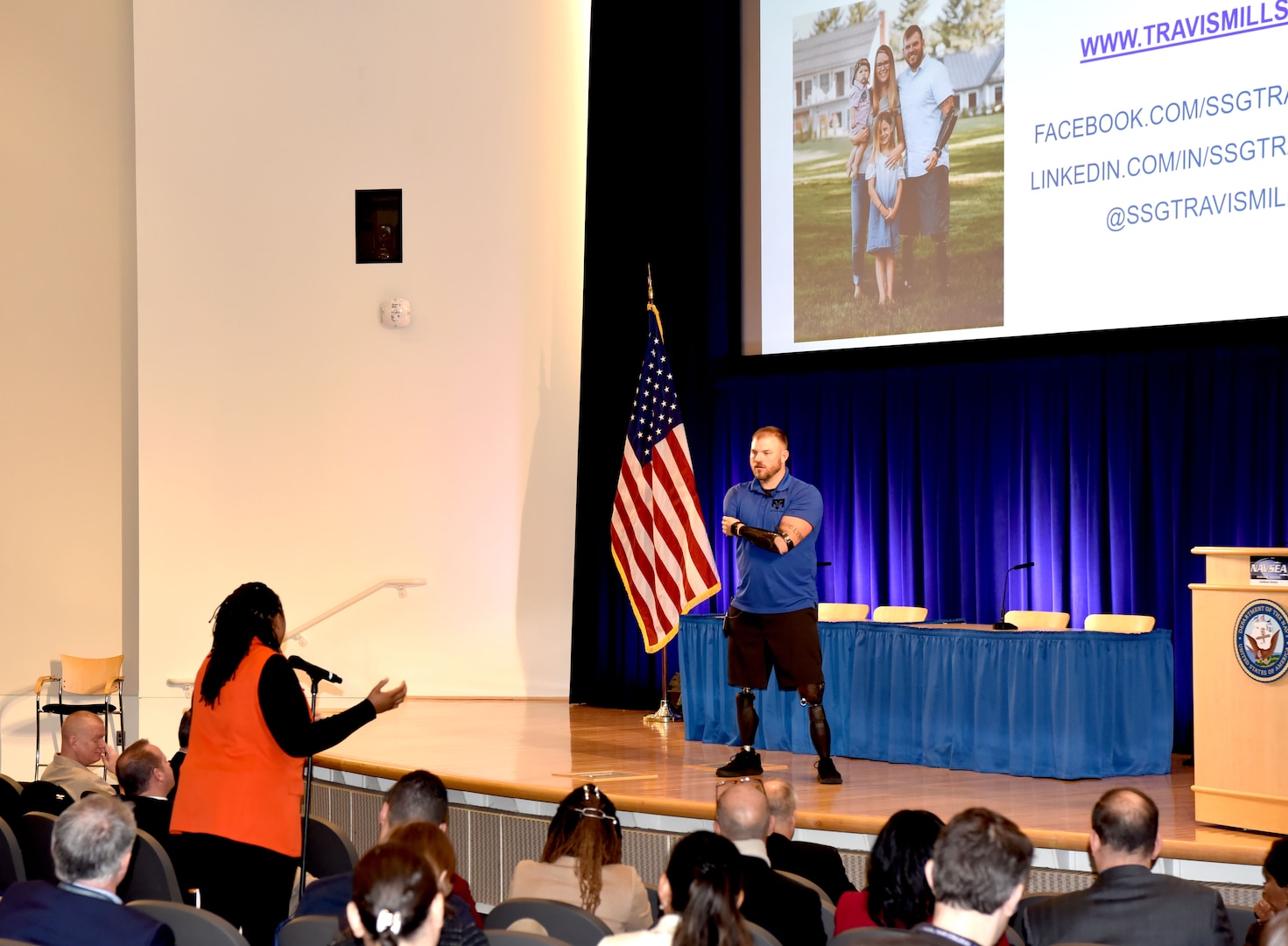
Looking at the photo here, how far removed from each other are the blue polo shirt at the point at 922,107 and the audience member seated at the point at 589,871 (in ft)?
19.8

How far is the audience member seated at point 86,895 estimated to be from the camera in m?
2.68

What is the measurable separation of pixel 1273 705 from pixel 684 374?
5.73m

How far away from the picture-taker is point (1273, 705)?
16.0 feet

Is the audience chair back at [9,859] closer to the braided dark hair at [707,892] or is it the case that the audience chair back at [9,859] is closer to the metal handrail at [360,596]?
the braided dark hair at [707,892]

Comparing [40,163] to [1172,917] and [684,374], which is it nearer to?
[684,374]

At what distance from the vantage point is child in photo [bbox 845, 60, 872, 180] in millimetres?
8812

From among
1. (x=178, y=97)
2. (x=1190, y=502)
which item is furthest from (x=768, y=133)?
(x=178, y=97)

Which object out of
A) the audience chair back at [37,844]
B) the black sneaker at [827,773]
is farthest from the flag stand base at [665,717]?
the audience chair back at [37,844]

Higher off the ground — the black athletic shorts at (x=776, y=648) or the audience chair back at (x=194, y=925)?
the black athletic shorts at (x=776, y=648)

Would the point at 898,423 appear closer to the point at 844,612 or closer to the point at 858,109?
the point at 844,612

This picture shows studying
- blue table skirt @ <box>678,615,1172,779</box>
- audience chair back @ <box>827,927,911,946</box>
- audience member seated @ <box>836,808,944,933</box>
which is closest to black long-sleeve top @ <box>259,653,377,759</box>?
audience member seated @ <box>836,808,944,933</box>

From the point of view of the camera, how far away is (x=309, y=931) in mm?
2789

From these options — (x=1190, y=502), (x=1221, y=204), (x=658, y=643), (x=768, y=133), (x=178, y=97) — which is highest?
(x=178, y=97)

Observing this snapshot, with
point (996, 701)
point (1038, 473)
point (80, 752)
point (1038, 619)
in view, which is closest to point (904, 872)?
point (80, 752)
